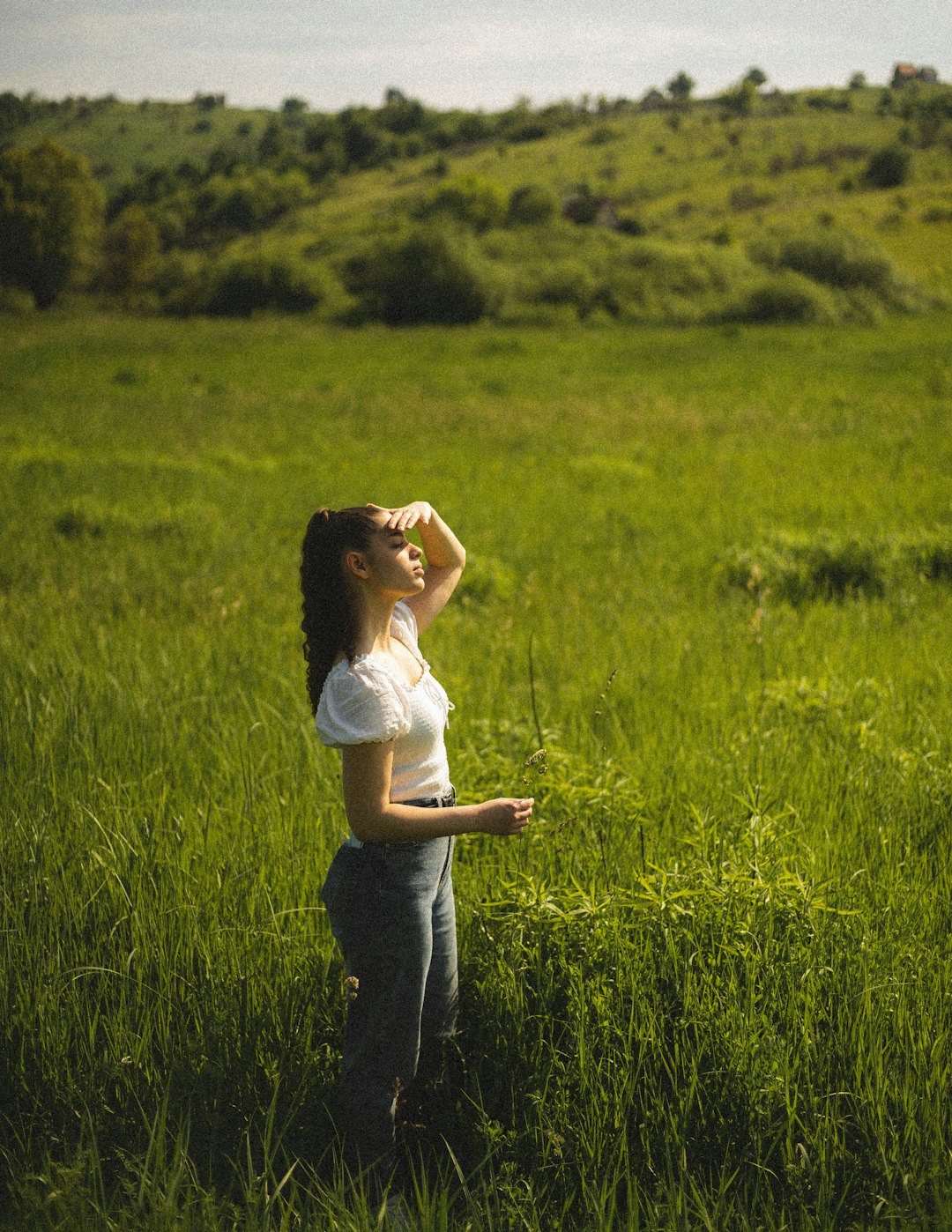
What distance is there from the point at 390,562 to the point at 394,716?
337 millimetres

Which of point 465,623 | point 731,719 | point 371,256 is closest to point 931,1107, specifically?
point 731,719

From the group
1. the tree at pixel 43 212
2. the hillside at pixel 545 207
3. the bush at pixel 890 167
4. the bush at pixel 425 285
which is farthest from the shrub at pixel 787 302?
the bush at pixel 890 167

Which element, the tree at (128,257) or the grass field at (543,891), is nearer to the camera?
the grass field at (543,891)

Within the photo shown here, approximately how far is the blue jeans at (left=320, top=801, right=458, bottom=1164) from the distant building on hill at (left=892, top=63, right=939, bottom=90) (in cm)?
16899

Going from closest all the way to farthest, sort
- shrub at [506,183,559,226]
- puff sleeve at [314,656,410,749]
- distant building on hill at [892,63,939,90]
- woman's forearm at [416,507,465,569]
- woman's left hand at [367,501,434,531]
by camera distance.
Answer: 1. puff sleeve at [314,656,410,749]
2. woman's left hand at [367,501,434,531]
3. woman's forearm at [416,507,465,569]
4. shrub at [506,183,559,226]
5. distant building on hill at [892,63,939,90]

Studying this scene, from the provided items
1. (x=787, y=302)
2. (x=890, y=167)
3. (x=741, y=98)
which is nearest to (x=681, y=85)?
(x=741, y=98)

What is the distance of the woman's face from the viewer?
2.06 m

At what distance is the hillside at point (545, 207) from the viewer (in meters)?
40.9

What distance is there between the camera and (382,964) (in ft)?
7.05

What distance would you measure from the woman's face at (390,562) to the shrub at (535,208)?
68375mm

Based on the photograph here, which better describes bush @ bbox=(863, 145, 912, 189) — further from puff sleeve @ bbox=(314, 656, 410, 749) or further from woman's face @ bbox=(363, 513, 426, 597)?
puff sleeve @ bbox=(314, 656, 410, 749)

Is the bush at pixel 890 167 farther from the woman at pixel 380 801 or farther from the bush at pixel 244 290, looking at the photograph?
the woman at pixel 380 801

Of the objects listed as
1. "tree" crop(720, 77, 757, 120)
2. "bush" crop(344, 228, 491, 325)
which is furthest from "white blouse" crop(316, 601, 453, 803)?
"tree" crop(720, 77, 757, 120)

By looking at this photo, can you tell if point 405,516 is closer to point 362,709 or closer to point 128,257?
point 362,709
